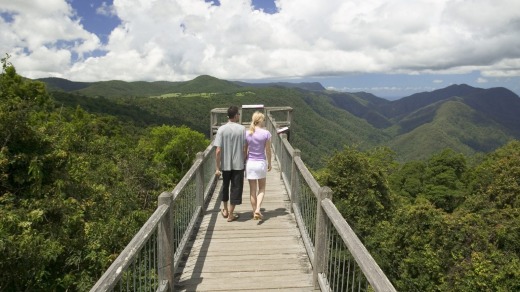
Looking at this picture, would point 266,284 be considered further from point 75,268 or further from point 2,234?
point 75,268

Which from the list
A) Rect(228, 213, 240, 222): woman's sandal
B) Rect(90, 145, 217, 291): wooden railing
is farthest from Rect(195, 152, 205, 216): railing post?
Rect(228, 213, 240, 222): woman's sandal

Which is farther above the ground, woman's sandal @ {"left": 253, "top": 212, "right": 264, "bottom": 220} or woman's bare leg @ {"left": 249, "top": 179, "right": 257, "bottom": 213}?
woman's bare leg @ {"left": 249, "top": 179, "right": 257, "bottom": 213}

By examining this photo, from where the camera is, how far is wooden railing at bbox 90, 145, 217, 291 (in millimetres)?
2699

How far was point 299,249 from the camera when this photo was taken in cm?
546

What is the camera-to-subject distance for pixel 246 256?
5.20 meters

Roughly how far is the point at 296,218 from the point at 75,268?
5061 millimetres

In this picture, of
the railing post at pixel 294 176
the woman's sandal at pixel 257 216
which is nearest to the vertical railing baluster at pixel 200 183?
the woman's sandal at pixel 257 216

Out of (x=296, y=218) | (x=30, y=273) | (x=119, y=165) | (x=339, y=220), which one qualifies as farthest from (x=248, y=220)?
(x=119, y=165)

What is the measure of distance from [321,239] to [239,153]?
2374mm

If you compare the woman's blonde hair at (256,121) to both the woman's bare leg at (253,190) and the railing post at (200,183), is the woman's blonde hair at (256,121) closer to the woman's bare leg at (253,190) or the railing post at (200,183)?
the woman's bare leg at (253,190)

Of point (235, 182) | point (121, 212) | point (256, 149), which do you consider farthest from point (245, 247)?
point (121, 212)

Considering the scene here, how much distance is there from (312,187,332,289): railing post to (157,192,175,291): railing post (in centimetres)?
175

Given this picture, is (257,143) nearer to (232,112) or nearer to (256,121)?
(256,121)

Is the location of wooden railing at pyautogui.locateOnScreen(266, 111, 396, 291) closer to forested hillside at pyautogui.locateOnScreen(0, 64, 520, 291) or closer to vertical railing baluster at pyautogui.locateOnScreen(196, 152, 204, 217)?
vertical railing baluster at pyautogui.locateOnScreen(196, 152, 204, 217)
